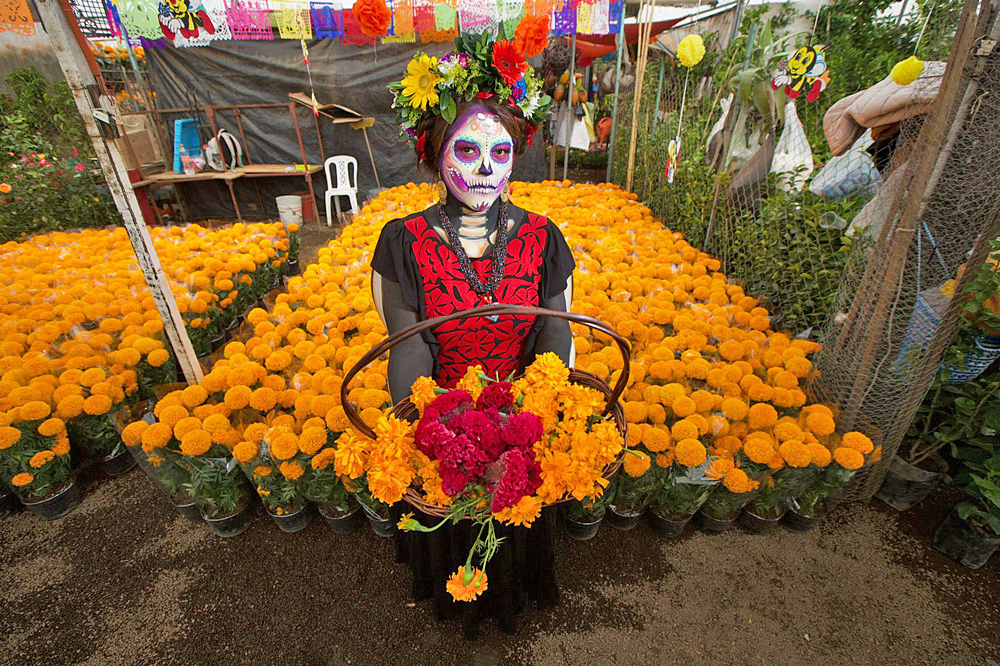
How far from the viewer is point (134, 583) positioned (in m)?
2.10

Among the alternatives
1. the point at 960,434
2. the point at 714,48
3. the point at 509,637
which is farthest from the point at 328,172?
the point at 960,434

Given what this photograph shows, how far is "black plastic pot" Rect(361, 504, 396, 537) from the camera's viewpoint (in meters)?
2.14

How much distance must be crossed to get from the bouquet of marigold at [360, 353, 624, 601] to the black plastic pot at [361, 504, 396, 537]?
1.12m

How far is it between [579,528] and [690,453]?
2.46 ft

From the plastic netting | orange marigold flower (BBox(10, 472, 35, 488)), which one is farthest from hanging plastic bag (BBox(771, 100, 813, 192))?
orange marigold flower (BBox(10, 472, 35, 488))

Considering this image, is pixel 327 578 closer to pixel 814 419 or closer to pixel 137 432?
pixel 137 432

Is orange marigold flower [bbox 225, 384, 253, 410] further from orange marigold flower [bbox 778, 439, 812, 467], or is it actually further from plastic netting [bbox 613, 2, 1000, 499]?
plastic netting [bbox 613, 2, 1000, 499]

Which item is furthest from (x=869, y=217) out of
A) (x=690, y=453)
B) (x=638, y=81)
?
(x=638, y=81)

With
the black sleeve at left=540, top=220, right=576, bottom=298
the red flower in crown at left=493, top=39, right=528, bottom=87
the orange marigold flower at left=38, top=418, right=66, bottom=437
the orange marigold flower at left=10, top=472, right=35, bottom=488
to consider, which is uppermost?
the red flower in crown at left=493, top=39, right=528, bottom=87

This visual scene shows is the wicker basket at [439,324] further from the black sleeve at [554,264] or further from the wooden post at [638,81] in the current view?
the wooden post at [638,81]

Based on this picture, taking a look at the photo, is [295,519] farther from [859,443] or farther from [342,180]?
[342,180]

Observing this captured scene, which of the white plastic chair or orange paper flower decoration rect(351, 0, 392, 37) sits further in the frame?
the white plastic chair

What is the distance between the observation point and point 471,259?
1.63 m

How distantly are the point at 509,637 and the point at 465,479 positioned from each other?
129 centimetres
